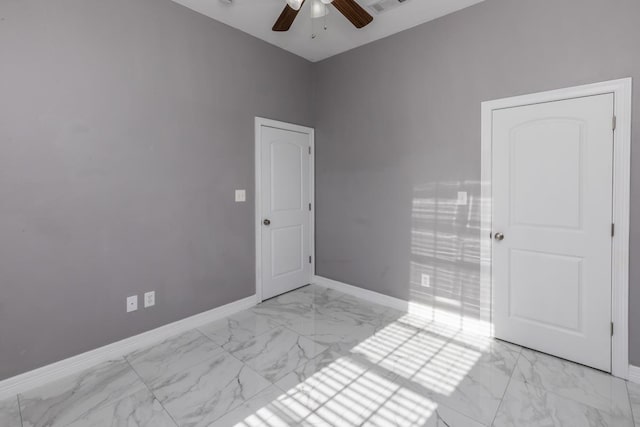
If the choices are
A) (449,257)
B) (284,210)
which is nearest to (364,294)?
(449,257)

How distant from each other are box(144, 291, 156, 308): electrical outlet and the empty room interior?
0.09 ft

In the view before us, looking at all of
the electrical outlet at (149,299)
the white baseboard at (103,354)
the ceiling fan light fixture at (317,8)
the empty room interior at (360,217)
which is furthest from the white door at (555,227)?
the electrical outlet at (149,299)

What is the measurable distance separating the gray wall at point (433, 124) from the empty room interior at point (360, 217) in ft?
0.06

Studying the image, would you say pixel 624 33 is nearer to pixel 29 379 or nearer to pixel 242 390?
pixel 242 390

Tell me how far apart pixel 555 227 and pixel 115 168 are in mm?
3414

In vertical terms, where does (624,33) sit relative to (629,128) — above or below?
above

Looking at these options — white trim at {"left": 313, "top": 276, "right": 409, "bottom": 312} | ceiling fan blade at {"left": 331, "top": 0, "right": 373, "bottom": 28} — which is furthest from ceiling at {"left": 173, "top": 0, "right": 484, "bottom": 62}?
white trim at {"left": 313, "top": 276, "right": 409, "bottom": 312}

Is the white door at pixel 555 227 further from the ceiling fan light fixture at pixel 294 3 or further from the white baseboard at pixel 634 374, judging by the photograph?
the ceiling fan light fixture at pixel 294 3

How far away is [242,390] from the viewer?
2.05 m

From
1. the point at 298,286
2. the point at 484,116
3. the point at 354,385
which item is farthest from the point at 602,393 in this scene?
the point at 298,286

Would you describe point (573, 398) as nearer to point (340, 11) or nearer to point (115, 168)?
point (340, 11)

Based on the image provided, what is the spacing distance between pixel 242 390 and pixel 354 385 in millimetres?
741

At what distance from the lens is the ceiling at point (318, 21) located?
9.01ft

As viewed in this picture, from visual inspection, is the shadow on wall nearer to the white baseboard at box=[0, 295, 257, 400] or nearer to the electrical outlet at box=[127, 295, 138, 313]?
the white baseboard at box=[0, 295, 257, 400]
